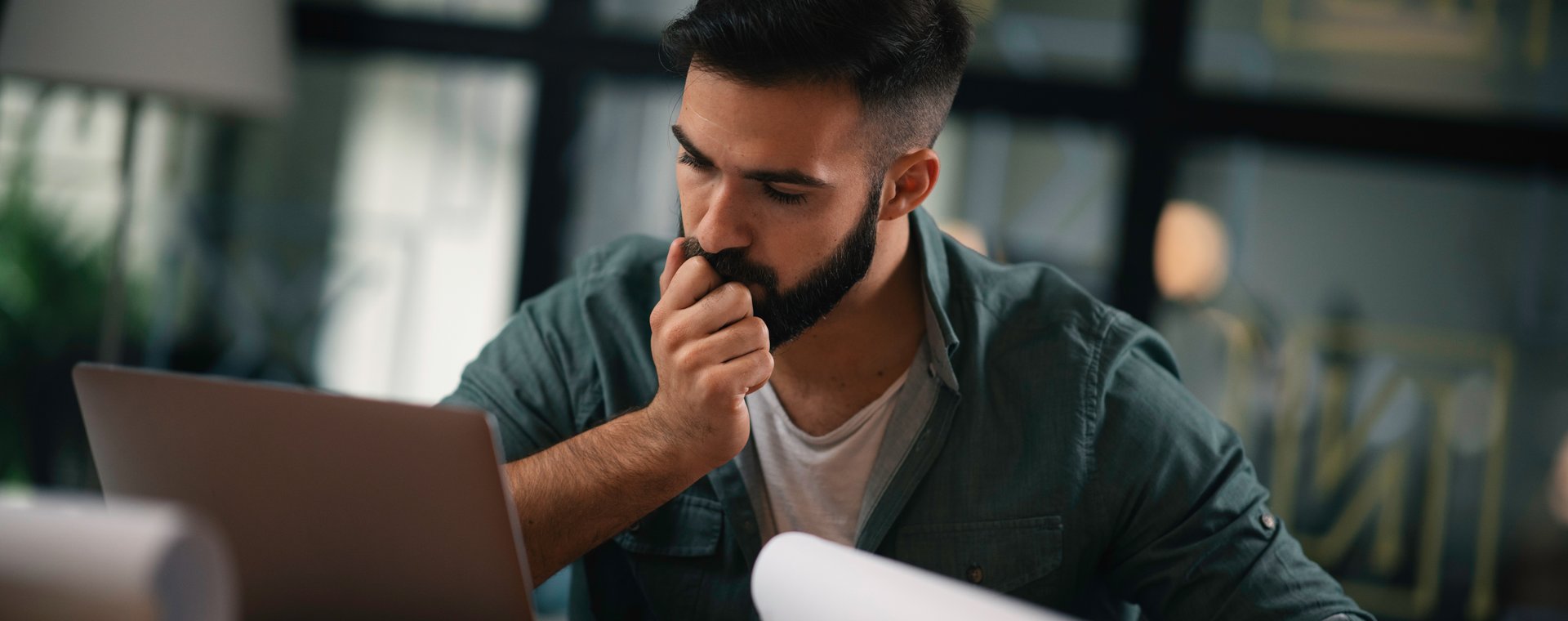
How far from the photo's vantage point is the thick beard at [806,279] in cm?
132

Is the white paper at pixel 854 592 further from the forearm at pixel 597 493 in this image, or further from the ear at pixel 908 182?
the ear at pixel 908 182

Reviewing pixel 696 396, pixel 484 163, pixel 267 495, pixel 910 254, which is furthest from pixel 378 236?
pixel 267 495

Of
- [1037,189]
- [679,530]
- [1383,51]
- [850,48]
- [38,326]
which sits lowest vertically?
[38,326]

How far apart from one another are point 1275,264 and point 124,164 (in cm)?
268

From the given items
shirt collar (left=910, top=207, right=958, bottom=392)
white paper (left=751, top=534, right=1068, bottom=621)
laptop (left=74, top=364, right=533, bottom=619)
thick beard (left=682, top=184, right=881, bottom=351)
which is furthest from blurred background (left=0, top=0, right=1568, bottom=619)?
white paper (left=751, top=534, right=1068, bottom=621)

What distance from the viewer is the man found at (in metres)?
1.23

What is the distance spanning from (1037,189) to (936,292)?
1.68 m

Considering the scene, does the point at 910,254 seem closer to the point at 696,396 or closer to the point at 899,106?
the point at 899,106

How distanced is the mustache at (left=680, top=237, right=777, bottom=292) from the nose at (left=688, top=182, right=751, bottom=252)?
1 centimetres

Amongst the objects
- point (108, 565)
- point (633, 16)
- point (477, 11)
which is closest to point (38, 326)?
point (477, 11)

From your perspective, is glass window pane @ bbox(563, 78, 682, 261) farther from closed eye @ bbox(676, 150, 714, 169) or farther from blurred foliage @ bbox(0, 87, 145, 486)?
closed eye @ bbox(676, 150, 714, 169)

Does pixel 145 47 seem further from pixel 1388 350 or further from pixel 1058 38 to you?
pixel 1388 350

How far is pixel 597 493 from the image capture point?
1186 mm

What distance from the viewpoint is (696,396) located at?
3.85ft
